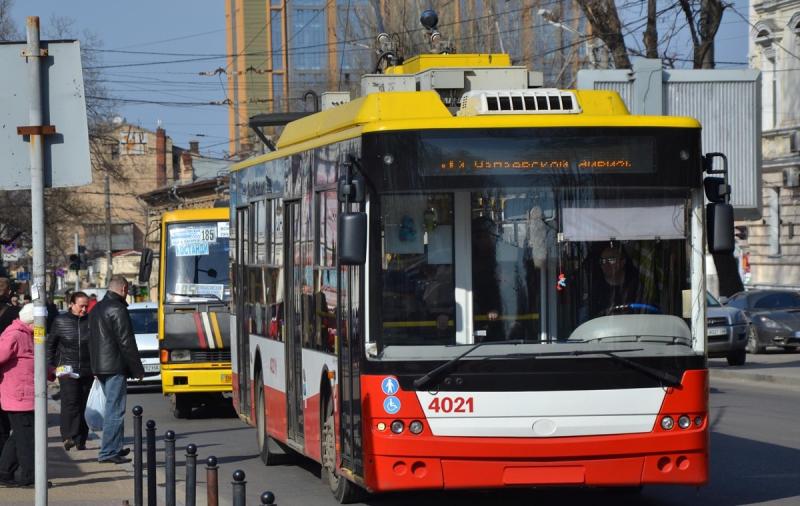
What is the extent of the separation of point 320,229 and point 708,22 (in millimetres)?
23736

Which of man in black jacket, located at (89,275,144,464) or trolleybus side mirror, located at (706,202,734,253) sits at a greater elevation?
trolleybus side mirror, located at (706,202,734,253)

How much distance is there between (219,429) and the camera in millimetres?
19141

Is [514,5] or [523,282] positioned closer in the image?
[523,282]

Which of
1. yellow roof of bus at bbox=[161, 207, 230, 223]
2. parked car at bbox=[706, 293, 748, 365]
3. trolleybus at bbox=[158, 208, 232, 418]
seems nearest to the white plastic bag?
trolleybus at bbox=[158, 208, 232, 418]

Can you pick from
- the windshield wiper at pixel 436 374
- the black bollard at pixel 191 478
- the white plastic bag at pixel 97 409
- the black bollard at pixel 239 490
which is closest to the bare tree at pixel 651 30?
the white plastic bag at pixel 97 409

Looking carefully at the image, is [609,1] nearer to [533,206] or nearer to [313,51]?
[533,206]

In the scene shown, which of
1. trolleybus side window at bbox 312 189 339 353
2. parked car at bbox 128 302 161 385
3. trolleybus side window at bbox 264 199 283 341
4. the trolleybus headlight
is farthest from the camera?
parked car at bbox 128 302 161 385

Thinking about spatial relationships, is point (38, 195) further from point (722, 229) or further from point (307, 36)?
point (307, 36)

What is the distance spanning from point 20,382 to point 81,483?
1.13 meters

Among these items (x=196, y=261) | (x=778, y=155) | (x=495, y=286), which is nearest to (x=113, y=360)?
(x=495, y=286)

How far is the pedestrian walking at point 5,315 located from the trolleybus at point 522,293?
3.86m

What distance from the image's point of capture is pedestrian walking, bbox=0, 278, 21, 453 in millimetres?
12852

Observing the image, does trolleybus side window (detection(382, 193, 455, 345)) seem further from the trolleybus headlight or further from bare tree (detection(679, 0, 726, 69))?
bare tree (detection(679, 0, 726, 69))

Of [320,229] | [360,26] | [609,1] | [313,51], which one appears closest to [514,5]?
[360,26]
